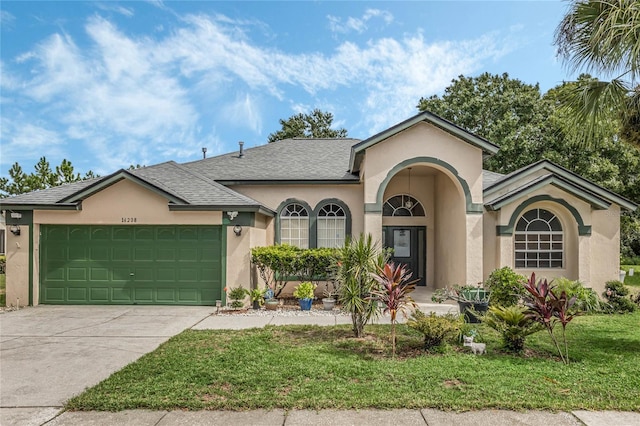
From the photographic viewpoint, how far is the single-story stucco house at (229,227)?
10828 millimetres

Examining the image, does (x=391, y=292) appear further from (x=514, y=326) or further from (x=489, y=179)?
(x=489, y=179)

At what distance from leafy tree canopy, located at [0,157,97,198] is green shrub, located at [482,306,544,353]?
24819mm

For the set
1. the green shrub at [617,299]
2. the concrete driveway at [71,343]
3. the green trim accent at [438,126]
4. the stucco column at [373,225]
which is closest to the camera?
the concrete driveway at [71,343]

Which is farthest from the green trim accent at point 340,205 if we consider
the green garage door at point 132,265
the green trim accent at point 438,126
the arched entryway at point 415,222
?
the green garage door at point 132,265

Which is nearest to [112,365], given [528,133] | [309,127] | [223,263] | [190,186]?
[223,263]

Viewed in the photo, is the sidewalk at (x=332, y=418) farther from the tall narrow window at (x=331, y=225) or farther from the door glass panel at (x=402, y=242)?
the door glass panel at (x=402, y=242)

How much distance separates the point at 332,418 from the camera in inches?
161

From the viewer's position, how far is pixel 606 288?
35.5 ft

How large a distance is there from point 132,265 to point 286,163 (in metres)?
6.74

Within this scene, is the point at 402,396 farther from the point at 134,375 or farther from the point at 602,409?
the point at 134,375

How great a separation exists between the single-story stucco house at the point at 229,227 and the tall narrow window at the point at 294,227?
147 centimetres

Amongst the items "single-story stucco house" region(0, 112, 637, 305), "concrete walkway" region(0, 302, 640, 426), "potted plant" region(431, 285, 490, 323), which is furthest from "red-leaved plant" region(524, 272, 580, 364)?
"single-story stucco house" region(0, 112, 637, 305)

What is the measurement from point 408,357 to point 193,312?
6.42 meters

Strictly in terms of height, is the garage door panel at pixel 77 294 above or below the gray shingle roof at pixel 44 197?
below
